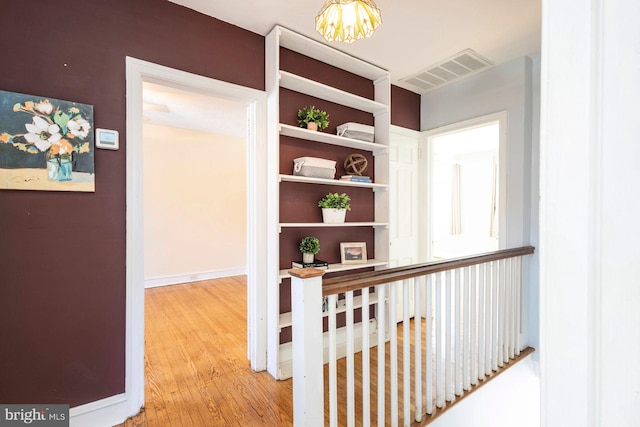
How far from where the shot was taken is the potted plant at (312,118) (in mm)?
2367

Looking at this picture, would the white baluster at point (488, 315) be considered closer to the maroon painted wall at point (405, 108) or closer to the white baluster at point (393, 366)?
the white baluster at point (393, 366)

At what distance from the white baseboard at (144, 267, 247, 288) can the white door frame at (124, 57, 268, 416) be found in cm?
297

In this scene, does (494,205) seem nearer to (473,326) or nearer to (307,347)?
(473,326)

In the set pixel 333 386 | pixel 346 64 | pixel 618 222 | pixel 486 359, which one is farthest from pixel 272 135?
pixel 486 359

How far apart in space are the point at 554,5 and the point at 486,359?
2358mm

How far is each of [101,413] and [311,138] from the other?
2336 mm

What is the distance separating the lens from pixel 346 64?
2623 mm

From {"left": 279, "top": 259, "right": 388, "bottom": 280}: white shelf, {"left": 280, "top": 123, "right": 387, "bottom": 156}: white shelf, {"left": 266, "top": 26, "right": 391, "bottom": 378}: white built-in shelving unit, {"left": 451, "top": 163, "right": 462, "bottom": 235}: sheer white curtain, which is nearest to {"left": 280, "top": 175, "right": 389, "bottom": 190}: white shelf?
{"left": 266, "top": 26, "right": 391, "bottom": 378}: white built-in shelving unit

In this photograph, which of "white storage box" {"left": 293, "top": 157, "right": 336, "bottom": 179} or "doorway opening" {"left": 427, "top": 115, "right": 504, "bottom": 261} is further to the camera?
"doorway opening" {"left": 427, "top": 115, "right": 504, "bottom": 261}

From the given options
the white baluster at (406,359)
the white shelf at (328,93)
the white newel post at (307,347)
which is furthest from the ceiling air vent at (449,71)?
the white newel post at (307,347)

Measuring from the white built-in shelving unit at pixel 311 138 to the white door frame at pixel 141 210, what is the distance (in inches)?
2.7

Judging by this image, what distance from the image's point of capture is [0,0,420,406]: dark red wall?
1.48 meters

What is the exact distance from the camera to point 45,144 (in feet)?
5.05

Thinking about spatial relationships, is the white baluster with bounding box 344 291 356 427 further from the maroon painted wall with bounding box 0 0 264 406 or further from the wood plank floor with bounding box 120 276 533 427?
the maroon painted wall with bounding box 0 0 264 406
